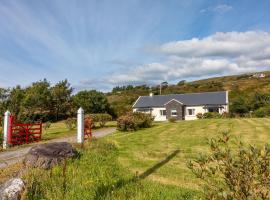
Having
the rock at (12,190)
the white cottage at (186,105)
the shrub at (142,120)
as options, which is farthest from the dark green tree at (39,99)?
the rock at (12,190)

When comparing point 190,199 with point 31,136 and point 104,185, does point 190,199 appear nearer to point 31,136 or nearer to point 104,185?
point 104,185

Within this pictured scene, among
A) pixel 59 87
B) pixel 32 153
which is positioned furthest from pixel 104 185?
pixel 59 87

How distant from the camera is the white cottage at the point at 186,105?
52750 mm

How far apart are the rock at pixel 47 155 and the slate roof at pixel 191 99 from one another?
4469 centimetres

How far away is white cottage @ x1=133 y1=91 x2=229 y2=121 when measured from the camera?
52750 mm

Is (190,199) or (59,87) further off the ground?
(59,87)

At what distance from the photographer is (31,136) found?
65.3 ft

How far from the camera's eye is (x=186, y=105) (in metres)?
54.9

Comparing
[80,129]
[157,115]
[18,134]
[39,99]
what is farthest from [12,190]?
[157,115]

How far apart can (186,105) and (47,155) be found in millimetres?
46900

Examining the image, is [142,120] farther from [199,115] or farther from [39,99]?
[39,99]

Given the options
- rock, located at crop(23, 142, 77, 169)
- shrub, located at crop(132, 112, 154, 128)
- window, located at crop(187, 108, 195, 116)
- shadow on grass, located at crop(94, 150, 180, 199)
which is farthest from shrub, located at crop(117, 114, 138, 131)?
window, located at crop(187, 108, 195, 116)

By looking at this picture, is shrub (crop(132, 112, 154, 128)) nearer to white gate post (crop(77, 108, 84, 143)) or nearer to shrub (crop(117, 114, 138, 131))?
shrub (crop(117, 114, 138, 131))

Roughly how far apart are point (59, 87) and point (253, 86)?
59.0m
